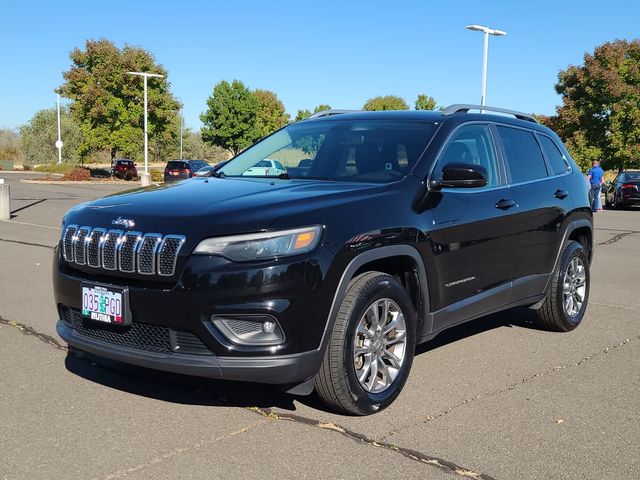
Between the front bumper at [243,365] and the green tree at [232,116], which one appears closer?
the front bumper at [243,365]

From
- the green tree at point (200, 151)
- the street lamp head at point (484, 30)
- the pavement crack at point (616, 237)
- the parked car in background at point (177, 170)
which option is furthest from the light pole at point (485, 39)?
the green tree at point (200, 151)

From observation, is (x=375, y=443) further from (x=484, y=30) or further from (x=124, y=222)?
(x=484, y=30)

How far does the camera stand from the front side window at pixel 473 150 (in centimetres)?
483

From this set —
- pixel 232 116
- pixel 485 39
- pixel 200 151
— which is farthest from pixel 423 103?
pixel 200 151

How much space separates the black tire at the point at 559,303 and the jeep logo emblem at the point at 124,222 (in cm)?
371

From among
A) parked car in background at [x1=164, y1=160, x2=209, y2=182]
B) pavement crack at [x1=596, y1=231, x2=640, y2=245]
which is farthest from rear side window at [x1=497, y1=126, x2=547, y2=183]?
parked car in background at [x1=164, y1=160, x2=209, y2=182]

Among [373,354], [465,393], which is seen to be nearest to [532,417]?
[465,393]

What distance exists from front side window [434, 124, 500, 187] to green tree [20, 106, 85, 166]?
7118 centimetres

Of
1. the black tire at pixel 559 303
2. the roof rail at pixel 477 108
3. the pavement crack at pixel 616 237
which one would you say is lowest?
the pavement crack at pixel 616 237

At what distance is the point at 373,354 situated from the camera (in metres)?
4.09

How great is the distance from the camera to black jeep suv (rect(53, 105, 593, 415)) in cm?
354

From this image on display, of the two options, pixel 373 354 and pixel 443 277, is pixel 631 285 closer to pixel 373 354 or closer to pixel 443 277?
pixel 443 277

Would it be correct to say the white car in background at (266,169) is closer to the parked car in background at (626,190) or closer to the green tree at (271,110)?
the parked car in background at (626,190)

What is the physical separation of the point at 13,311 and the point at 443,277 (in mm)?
4329
